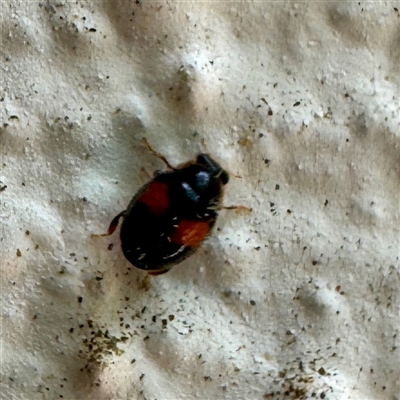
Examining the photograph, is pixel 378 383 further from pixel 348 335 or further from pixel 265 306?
pixel 265 306

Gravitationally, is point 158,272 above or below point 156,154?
below

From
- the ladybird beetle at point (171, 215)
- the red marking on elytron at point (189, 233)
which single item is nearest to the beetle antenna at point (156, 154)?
the ladybird beetle at point (171, 215)

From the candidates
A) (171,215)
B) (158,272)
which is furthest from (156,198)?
(158,272)

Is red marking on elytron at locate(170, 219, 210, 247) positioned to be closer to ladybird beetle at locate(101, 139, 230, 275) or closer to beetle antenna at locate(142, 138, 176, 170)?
ladybird beetle at locate(101, 139, 230, 275)

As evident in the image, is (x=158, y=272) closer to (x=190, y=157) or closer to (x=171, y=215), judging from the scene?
(x=171, y=215)

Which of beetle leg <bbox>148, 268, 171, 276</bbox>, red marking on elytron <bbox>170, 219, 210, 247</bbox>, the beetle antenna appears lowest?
beetle leg <bbox>148, 268, 171, 276</bbox>

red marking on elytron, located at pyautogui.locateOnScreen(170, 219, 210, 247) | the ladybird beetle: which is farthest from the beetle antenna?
red marking on elytron, located at pyautogui.locateOnScreen(170, 219, 210, 247)
